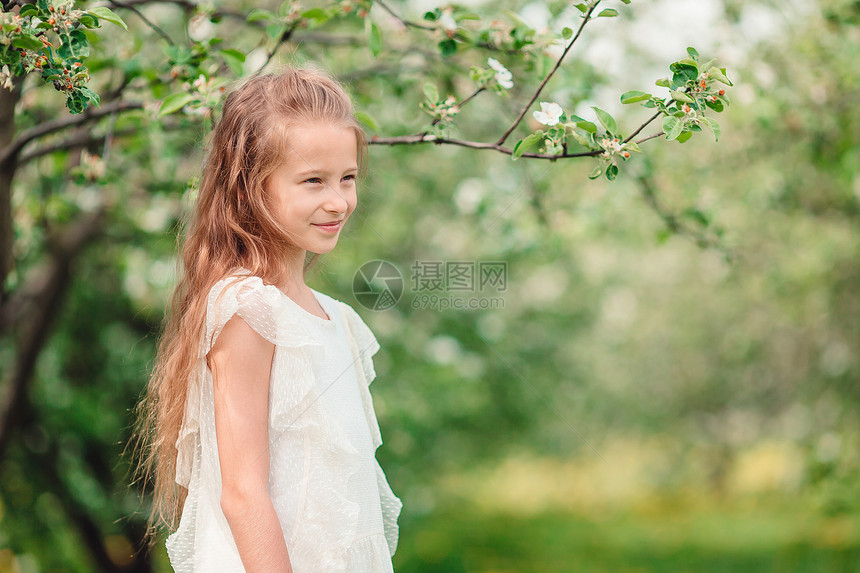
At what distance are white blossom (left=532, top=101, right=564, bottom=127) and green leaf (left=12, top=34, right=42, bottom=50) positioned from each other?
81cm

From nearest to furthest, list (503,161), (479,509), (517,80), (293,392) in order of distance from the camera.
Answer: (293,392) < (517,80) < (503,161) < (479,509)

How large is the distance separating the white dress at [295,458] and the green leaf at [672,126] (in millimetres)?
665

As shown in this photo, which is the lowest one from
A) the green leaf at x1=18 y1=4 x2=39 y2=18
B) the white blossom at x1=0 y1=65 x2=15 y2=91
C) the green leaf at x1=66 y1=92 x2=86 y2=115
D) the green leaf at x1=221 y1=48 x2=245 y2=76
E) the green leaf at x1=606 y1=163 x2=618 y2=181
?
the green leaf at x1=606 y1=163 x2=618 y2=181

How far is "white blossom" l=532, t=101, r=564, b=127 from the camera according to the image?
1.40 m

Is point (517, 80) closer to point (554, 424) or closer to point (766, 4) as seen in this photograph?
point (766, 4)

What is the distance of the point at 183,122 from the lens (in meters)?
1.93

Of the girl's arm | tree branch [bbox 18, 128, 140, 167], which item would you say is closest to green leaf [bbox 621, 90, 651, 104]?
the girl's arm

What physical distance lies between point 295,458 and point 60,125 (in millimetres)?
1212

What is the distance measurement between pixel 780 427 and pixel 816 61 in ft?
23.7

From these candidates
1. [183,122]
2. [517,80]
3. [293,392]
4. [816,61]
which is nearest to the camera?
[293,392]

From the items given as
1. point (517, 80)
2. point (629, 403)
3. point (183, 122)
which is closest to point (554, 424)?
point (629, 403)

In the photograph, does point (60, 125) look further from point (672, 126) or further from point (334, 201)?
point (672, 126)

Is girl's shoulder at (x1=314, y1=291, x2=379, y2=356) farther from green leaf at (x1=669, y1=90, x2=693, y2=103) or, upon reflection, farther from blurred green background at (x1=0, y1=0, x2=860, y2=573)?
green leaf at (x1=669, y1=90, x2=693, y2=103)

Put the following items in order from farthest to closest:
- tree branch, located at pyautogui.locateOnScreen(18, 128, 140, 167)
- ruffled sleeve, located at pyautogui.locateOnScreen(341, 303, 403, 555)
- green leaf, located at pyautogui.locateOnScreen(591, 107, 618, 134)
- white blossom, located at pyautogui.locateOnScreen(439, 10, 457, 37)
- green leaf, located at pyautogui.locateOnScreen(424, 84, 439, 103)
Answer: tree branch, located at pyautogui.locateOnScreen(18, 128, 140, 167), white blossom, located at pyautogui.locateOnScreen(439, 10, 457, 37), green leaf, located at pyautogui.locateOnScreen(424, 84, 439, 103), ruffled sleeve, located at pyautogui.locateOnScreen(341, 303, 403, 555), green leaf, located at pyautogui.locateOnScreen(591, 107, 618, 134)
